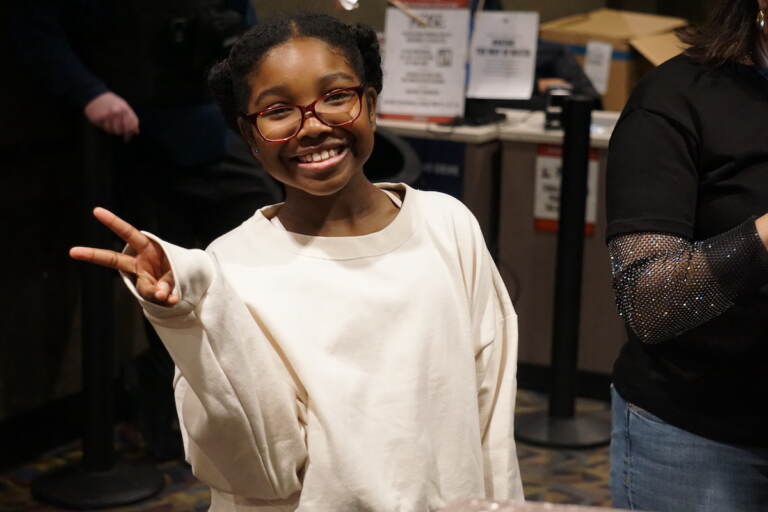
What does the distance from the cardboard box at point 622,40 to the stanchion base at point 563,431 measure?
204 centimetres

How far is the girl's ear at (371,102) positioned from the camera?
5.13ft

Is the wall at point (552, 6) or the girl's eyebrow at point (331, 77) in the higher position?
the girl's eyebrow at point (331, 77)

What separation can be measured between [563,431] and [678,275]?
2.49 metres

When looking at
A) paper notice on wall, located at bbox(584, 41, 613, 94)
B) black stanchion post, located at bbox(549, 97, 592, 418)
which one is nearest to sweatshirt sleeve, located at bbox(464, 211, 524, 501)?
black stanchion post, located at bbox(549, 97, 592, 418)

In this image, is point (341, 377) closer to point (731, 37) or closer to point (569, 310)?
point (731, 37)

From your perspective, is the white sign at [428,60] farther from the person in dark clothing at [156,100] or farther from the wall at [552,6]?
the wall at [552,6]

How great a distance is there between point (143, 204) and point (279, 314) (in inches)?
84.8

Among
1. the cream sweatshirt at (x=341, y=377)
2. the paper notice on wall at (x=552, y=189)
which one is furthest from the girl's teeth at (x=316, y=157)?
the paper notice on wall at (x=552, y=189)

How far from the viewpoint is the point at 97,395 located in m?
3.38

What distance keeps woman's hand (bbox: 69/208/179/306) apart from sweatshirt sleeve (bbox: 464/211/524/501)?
44cm

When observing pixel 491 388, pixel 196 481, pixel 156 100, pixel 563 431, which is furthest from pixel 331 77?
pixel 563 431

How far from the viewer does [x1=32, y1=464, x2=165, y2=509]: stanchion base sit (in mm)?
3326

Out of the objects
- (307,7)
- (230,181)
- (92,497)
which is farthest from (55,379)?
(307,7)

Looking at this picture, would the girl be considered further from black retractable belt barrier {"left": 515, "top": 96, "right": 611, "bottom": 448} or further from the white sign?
the white sign
